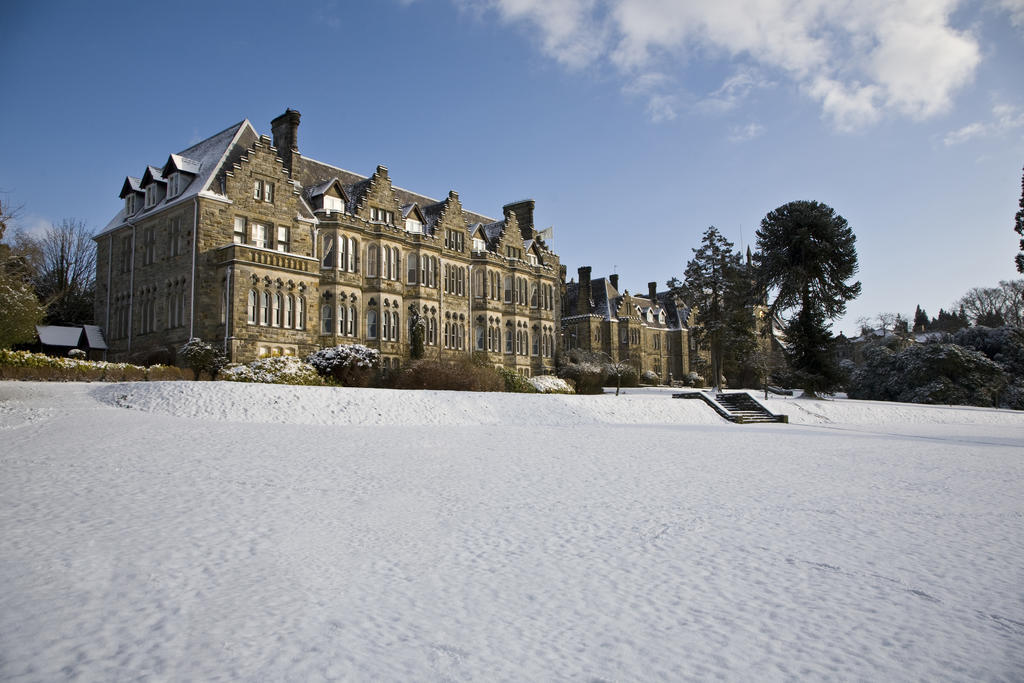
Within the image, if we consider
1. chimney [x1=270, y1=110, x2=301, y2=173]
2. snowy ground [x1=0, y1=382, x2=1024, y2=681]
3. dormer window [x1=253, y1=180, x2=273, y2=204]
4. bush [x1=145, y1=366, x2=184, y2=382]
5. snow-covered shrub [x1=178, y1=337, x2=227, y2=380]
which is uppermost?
chimney [x1=270, y1=110, x2=301, y2=173]

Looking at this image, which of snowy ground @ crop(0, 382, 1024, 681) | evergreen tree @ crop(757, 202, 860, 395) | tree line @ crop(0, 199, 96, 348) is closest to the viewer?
snowy ground @ crop(0, 382, 1024, 681)

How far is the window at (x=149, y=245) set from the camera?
32.1m

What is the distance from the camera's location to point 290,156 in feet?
112

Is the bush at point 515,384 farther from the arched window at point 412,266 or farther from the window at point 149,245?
the window at point 149,245

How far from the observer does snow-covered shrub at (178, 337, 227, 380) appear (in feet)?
86.0

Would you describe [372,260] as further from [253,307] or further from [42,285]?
[42,285]

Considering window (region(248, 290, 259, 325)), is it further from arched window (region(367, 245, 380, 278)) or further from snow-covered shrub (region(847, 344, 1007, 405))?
snow-covered shrub (region(847, 344, 1007, 405))

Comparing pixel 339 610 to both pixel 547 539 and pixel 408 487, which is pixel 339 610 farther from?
pixel 408 487

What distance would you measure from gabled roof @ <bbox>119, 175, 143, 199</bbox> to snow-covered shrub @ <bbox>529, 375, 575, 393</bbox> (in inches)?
959

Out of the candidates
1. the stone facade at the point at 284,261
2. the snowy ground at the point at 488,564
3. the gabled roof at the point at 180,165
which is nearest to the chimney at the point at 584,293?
the stone facade at the point at 284,261

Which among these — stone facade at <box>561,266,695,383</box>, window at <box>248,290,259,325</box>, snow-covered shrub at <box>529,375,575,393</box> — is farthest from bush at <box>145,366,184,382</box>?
stone facade at <box>561,266,695,383</box>

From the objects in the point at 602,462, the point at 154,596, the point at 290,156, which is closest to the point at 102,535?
the point at 154,596

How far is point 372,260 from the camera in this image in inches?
1448

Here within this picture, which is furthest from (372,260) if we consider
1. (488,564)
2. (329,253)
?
Answer: (488,564)
